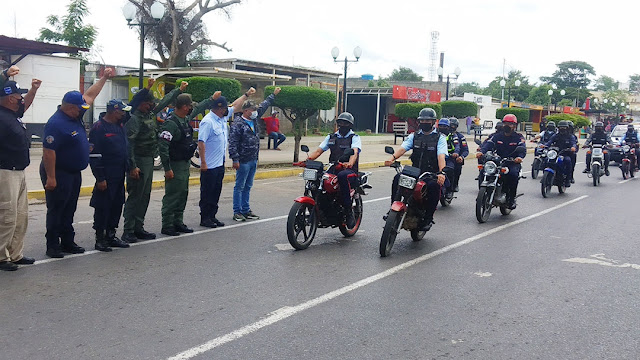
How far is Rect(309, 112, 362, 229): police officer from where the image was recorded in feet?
26.0

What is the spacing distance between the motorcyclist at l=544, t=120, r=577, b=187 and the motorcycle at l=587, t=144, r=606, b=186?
2.27 meters

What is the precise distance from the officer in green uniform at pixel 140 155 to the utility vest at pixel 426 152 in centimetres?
339

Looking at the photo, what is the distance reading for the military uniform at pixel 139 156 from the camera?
298 inches

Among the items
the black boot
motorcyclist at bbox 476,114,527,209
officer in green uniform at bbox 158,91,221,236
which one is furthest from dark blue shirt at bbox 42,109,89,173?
motorcyclist at bbox 476,114,527,209

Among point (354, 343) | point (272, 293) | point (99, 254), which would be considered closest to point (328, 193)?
point (272, 293)

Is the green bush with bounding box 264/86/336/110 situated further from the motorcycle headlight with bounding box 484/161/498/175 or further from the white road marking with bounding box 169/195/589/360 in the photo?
the white road marking with bounding box 169/195/589/360

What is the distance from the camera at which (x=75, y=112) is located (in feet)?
21.8

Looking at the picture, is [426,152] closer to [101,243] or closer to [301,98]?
[101,243]

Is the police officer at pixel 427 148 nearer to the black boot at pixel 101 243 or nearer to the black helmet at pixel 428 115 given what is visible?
the black helmet at pixel 428 115

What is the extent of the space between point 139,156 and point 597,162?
43.9 ft

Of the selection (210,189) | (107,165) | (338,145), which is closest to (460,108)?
(338,145)

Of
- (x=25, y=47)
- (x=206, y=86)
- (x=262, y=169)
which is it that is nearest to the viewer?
(x=262, y=169)

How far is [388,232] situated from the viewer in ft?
24.0

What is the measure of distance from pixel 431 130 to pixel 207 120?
3124 millimetres
